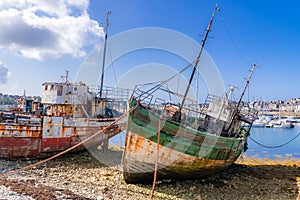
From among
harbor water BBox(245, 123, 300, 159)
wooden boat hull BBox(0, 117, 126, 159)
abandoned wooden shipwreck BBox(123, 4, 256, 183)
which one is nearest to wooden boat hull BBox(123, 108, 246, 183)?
abandoned wooden shipwreck BBox(123, 4, 256, 183)

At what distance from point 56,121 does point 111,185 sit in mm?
6299

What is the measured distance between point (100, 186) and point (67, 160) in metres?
4.91

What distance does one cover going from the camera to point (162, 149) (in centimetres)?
948

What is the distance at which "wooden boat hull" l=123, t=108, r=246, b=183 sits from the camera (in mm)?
9438

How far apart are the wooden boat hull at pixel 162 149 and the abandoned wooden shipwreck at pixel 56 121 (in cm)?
619

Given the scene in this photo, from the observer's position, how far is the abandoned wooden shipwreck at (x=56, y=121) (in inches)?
500

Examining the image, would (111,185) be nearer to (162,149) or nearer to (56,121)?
(162,149)

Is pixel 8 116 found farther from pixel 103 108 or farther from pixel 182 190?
pixel 182 190

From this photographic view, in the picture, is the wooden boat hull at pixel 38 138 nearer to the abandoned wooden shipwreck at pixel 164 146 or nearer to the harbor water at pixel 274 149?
the abandoned wooden shipwreck at pixel 164 146

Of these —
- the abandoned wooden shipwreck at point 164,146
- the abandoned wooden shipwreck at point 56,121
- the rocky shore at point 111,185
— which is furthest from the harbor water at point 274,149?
the abandoned wooden shipwreck at point 56,121

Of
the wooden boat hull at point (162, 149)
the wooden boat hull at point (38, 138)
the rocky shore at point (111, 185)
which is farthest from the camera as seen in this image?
the wooden boat hull at point (38, 138)

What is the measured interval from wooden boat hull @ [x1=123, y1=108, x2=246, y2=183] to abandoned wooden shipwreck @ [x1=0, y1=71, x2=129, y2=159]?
6.19m

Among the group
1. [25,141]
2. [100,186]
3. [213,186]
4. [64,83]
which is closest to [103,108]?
[64,83]

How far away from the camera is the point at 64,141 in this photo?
→ 560 inches
